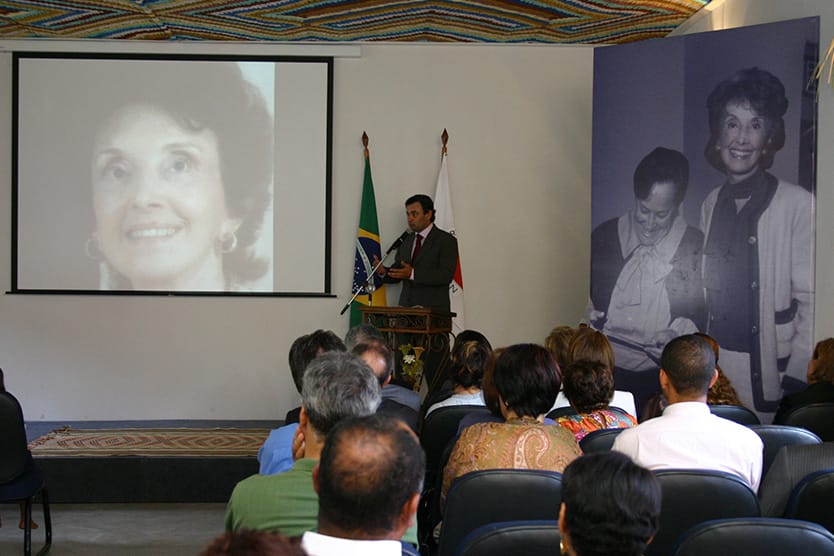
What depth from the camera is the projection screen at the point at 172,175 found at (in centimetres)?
738

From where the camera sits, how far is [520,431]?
2607 mm

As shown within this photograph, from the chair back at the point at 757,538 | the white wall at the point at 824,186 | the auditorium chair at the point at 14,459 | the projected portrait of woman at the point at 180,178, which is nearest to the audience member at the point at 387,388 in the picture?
the auditorium chair at the point at 14,459

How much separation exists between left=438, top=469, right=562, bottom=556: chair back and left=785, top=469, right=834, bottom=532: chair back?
585 millimetres

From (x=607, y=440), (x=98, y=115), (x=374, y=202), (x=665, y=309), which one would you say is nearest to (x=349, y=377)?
(x=607, y=440)

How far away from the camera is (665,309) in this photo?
5750 mm

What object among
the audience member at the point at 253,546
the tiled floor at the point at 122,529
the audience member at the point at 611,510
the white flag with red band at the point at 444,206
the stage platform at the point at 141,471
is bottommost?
the tiled floor at the point at 122,529

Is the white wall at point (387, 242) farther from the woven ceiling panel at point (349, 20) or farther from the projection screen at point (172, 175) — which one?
the woven ceiling panel at point (349, 20)

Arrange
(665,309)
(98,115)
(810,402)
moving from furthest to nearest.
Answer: (98,115) < (665,309) < (810,402)

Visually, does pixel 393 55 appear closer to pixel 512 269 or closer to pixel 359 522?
pixel 512 269

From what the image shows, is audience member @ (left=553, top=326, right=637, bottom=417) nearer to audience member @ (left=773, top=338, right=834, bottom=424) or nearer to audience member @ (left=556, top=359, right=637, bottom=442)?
audience member @ (left=556, top=359, right=637, bottom=442)

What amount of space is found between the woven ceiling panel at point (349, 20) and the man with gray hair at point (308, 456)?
15.4ft

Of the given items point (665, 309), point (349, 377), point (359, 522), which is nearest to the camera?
point (359, 522)

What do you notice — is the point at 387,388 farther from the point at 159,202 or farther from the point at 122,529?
the point at 159,202

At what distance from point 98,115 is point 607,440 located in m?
5.71
